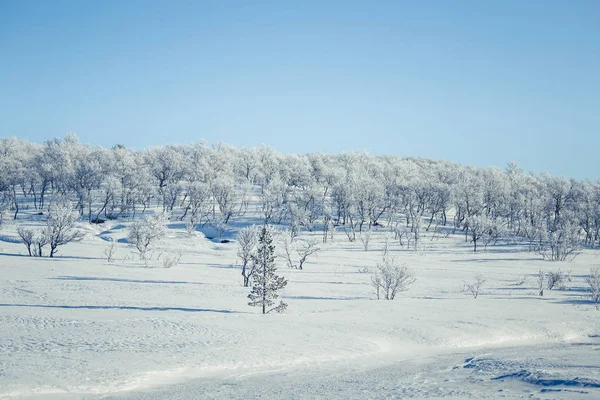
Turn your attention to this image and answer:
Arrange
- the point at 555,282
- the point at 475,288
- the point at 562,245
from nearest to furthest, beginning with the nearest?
1. the point at 475,288
2. the point at 555,282
3. the point at 562,245

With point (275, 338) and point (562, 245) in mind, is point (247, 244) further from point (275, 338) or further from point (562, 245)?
point (562, 245)

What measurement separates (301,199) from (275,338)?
227 ft

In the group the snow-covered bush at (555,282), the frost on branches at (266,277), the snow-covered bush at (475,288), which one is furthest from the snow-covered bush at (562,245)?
the frost on branches at (266,277)

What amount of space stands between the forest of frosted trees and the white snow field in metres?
37.7

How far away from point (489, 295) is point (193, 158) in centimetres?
8741

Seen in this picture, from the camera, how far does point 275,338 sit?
21719 millimetres

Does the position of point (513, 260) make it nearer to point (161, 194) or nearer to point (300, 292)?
point (300, 292)

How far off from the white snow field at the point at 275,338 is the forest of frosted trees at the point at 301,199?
37.7m

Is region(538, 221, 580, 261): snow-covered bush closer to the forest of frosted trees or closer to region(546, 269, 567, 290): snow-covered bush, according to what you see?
the forest of frosted trees

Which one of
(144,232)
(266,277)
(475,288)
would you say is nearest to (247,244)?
(266,277)

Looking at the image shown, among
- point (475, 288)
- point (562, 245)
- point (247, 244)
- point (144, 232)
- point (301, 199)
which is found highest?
point (301, 199)

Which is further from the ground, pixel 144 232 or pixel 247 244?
pixel 144 232

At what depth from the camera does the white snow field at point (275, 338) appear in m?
15.3

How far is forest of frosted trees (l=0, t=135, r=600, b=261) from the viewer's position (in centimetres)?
8044
